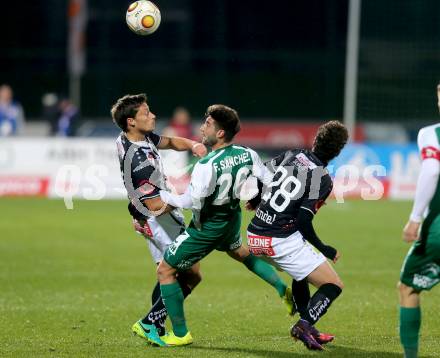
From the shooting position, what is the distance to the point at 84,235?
52.7 ft

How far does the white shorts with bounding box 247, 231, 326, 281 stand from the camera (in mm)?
7887

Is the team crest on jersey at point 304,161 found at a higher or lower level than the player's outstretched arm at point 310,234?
higher

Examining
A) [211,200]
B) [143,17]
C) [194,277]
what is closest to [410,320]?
[211,200]

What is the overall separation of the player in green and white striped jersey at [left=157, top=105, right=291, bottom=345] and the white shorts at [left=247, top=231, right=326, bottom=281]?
0.38 m

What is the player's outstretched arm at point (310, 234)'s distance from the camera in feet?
25.2

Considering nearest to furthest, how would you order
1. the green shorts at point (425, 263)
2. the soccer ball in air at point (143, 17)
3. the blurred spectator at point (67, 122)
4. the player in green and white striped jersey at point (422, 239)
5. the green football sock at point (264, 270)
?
the player in green and white striped jersey at point (422, 239)
the green shorts at point (425, 263)
the green football sock at point (264, 270)
the soccer ball in air at point (143, 17)
the blurred spectator at point (67, 122)

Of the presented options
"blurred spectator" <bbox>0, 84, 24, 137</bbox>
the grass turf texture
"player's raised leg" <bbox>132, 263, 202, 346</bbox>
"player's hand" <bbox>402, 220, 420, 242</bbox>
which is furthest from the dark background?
"player's hand" <bbox>402, 220, 420, 242</bbox>

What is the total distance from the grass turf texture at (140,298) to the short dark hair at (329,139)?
5.51ft

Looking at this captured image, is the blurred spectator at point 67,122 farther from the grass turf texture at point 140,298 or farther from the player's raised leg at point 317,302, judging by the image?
the player's raised leg at point 317,302

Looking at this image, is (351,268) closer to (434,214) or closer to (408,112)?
(434,214)

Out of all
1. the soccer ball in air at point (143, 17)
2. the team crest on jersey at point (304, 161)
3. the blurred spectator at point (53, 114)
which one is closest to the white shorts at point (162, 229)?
the team crest on jersey at point (304, 161)

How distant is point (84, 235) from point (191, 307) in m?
6.26

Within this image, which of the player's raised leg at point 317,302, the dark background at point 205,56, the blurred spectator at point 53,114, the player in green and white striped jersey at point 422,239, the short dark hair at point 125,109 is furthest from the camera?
the dark background at point 205,56

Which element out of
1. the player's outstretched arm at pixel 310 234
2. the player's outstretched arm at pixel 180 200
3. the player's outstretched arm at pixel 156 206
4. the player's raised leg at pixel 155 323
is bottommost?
the player's raised leg at pixel 155 323
